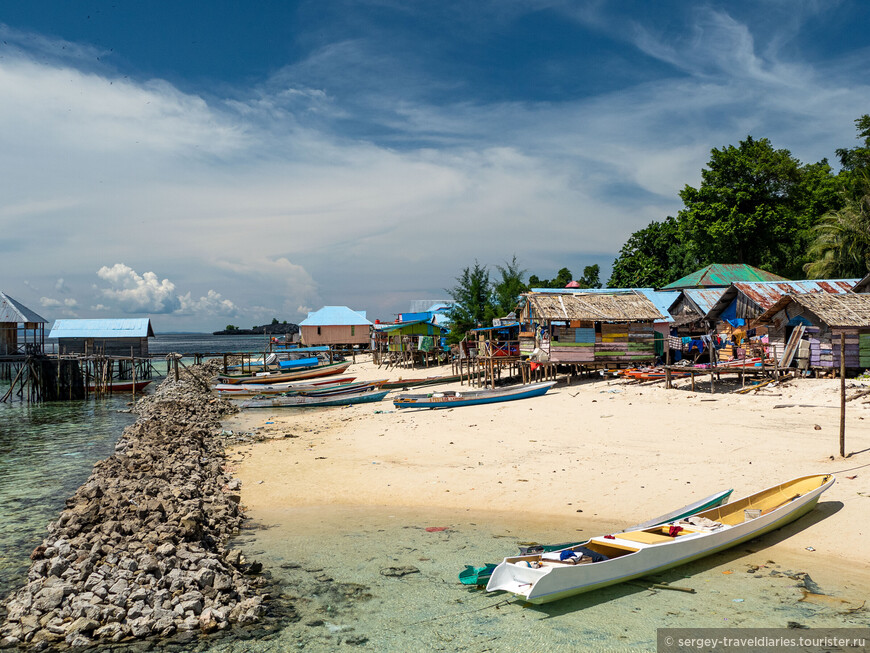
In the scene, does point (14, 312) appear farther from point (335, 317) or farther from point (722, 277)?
point (722, 277)

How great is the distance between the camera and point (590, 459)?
1358cm

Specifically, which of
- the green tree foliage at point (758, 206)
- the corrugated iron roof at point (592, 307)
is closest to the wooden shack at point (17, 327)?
the corrugated iron roof at point (592, 307)

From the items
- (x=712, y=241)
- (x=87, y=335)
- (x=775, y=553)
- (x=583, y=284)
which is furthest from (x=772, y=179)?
(x=87, y=335)

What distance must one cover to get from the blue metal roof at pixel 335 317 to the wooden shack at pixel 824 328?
160 feet

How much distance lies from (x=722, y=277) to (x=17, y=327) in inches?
1949

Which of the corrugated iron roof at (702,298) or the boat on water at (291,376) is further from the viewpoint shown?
the boat on water at (291,376)

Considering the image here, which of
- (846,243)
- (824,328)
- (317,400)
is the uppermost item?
(846,243)

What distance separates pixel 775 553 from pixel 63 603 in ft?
30.9

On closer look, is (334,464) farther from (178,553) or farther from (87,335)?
(87,335)

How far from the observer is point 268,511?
11.5 meters

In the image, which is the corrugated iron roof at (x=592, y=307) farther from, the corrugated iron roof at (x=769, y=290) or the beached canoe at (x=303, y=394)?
the beached canoe at (x=303, y=394)

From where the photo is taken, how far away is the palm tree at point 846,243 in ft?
114

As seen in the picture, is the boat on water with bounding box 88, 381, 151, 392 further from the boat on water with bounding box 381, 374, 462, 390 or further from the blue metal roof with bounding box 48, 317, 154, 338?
the boat on water with bounding box 381, 374, 462, 390

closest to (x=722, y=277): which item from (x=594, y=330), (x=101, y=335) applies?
(x=594, y=330)
